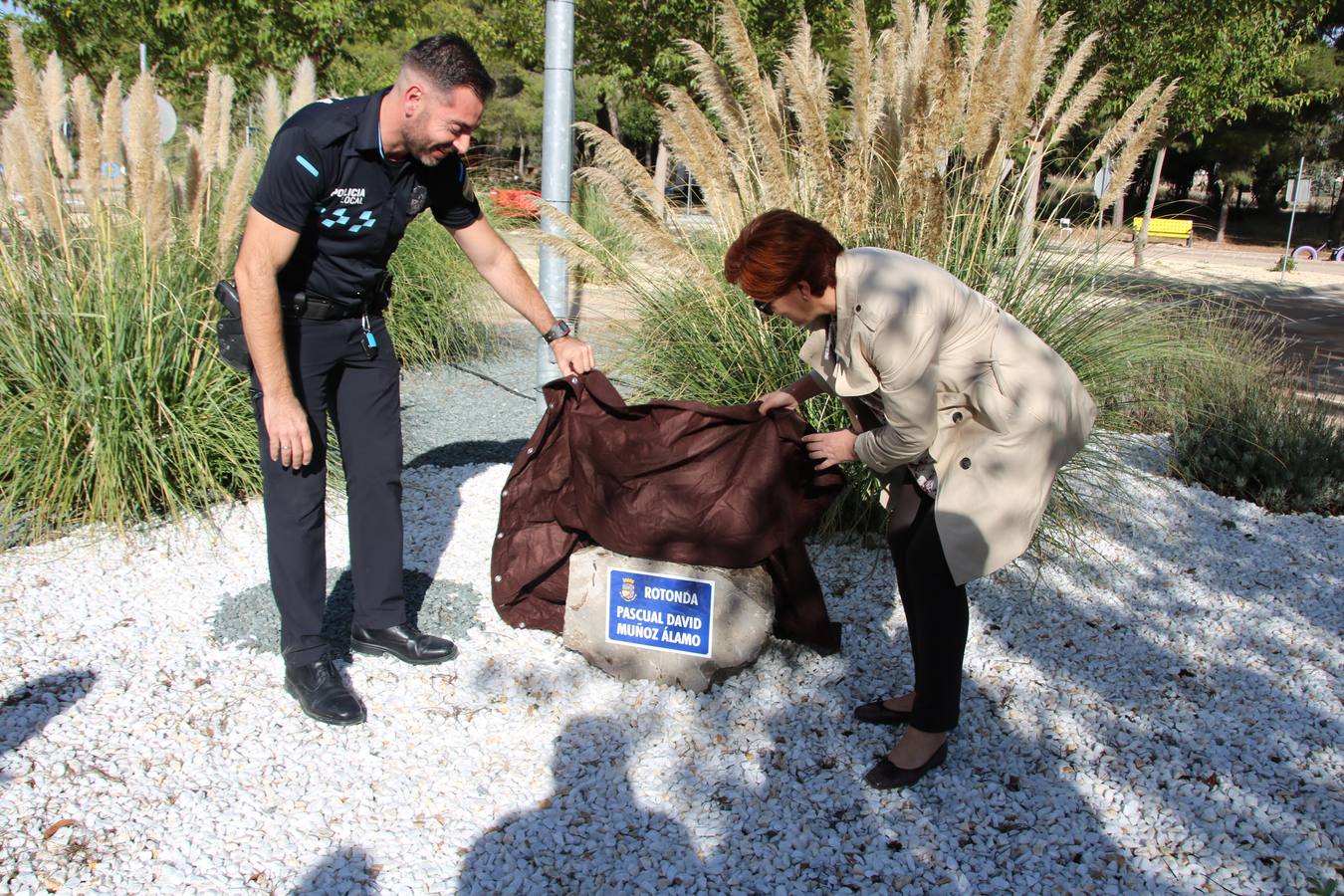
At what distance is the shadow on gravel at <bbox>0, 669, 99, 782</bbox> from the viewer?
2880mm

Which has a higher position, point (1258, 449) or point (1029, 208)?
point (1029, 208)

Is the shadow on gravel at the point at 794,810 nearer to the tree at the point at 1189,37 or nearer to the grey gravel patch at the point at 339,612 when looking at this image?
the grey gravel patch at the point at 339,612

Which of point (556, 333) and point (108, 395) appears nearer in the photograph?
point (556, 333)

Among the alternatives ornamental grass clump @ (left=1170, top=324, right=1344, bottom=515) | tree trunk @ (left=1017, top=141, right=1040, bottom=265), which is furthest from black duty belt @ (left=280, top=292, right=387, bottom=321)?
ornamental grass clump @ (left=1170, top=324, right=1344, bottom=515)

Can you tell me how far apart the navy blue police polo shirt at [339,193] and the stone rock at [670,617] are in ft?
4.08

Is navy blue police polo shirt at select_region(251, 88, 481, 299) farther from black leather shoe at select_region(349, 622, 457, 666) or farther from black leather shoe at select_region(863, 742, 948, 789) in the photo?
black leather shoe at select_region(863, 742, 948, 789)

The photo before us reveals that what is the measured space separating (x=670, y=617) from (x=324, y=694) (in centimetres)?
112

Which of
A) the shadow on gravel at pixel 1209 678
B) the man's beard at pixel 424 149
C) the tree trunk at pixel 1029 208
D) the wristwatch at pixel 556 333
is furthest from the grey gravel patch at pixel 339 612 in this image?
the tree trunk at pixel 1029 208

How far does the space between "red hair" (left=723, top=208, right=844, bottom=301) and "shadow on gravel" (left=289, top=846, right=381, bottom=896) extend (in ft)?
5.82

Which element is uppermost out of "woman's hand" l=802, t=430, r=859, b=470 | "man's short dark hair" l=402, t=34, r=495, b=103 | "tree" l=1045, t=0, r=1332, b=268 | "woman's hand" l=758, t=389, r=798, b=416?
"tree" l=1045, t=0, r=1332, b=268

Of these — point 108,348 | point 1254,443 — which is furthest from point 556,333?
point 1254,443

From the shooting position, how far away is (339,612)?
3760 mm

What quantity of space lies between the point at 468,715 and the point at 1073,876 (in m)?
1.79

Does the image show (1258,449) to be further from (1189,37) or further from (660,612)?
(1189,37)
